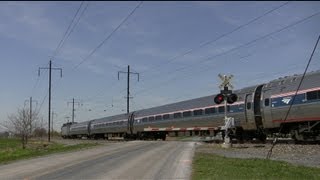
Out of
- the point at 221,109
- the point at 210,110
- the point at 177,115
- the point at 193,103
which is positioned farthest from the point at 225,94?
the point at 177,115

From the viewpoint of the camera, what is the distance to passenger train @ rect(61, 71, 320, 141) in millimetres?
30438

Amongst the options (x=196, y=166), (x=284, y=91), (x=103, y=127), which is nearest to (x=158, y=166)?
(x=196, y=166)

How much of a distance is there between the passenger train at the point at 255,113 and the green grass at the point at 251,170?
366cm

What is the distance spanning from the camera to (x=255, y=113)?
36.1 m

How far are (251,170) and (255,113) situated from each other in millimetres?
18233

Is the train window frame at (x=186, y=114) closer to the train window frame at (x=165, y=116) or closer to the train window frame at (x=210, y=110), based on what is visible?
the train window frame at (x=210, y=110)

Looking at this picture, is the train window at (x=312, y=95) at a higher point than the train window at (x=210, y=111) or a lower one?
higher

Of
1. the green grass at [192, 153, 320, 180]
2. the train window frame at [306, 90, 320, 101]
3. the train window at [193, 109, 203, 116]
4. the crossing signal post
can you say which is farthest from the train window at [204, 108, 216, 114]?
the green grass at [192, 153, 320, 180]

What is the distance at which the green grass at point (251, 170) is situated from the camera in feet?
54.1

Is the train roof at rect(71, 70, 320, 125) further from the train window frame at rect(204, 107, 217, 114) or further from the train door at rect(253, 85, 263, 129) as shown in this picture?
the train door at rect(253, 85, 263, 129)

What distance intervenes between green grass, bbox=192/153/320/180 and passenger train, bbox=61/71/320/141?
366cm

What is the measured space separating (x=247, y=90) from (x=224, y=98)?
640cm

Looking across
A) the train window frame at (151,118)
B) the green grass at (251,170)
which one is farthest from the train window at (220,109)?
the green grass at (251,170)

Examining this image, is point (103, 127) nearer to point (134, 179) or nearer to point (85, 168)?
point (85, 168)
